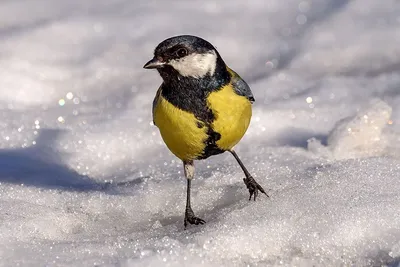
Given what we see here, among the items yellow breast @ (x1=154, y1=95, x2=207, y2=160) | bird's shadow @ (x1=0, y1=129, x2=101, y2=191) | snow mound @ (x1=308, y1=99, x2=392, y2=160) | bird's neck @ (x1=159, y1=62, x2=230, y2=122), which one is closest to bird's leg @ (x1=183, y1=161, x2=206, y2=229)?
yellow breast @ (x1=154, y1=95, x2=207, y2=160)

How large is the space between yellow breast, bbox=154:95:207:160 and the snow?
0.38 metres

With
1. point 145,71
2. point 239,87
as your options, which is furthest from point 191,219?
point 145,71

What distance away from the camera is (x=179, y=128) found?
3578 millimetres

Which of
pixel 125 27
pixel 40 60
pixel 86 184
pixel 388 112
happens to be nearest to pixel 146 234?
pixel 86 184

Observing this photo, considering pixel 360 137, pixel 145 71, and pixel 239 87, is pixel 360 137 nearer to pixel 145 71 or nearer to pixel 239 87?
pixel 239 87

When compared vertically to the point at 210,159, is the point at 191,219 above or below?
above

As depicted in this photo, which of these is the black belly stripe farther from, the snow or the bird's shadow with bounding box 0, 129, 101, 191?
the bird's shadow with bounding box 0, 129, 101, 191

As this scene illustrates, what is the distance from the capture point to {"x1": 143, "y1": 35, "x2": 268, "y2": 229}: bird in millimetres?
3570

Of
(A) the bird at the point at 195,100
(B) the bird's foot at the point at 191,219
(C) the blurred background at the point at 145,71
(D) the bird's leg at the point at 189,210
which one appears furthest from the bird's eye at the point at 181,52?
(C) the blurred background at the point at 145,71

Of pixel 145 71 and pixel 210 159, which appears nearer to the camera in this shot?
pixel 210 159

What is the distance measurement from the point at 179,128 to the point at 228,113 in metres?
0.24

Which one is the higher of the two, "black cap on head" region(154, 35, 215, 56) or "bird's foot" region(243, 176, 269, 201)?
"black cap on head" region(154, 35, 215, 56)

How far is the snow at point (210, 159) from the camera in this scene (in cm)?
330

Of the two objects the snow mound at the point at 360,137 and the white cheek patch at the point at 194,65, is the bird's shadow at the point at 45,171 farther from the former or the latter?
the snow mound at the point at 360,137
